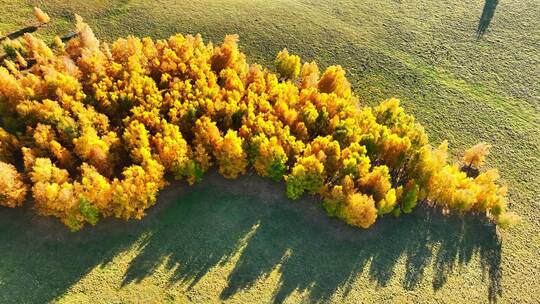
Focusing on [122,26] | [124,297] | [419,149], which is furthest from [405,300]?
[122,26]

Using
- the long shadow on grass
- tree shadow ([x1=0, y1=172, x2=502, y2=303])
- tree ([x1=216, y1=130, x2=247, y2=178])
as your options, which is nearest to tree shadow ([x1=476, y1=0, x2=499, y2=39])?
the long shadow on grass

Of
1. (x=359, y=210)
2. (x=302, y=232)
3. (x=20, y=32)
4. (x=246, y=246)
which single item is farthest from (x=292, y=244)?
(x=20, y=32)

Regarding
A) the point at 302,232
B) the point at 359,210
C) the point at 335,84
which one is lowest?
the point at 302,232

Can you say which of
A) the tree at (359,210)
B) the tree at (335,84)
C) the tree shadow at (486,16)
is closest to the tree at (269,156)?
the tree at (359,210)

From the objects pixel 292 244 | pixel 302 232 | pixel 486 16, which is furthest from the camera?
pixel 486 16

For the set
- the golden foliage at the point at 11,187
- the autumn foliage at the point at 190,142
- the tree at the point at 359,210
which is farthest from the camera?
the tree at the point at 359,210

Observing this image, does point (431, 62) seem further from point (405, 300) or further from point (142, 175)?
point (142, 175)

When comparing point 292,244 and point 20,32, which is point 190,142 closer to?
point 292,244

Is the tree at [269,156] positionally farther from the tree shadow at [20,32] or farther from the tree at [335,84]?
the tree shadow at [20,32]
